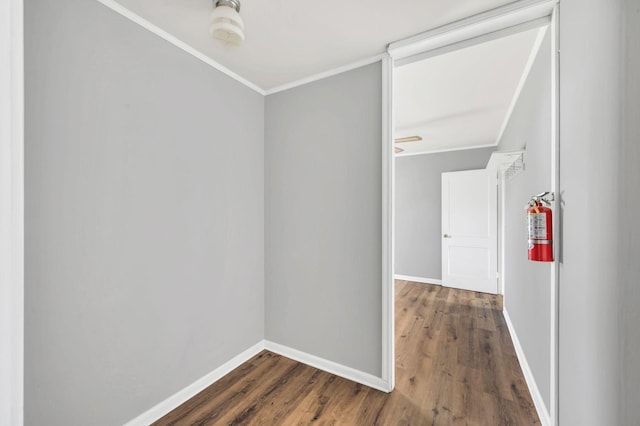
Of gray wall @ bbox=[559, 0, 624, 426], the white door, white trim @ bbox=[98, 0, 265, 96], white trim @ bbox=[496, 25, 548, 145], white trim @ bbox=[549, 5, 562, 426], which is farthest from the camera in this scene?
the white door

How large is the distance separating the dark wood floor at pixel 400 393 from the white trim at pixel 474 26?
247 cm

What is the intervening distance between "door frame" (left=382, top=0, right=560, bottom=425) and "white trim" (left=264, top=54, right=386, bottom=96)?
0.13 m

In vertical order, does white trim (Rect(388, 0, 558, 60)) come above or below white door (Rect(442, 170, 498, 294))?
above

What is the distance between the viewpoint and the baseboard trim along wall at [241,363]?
1732mm

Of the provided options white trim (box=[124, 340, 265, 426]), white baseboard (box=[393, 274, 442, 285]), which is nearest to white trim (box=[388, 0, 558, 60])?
white trim (box=[124, 340, 265, 426])

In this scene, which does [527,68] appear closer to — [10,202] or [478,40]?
[478,40]

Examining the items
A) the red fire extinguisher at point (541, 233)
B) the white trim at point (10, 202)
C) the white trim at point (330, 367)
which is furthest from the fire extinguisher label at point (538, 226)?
the white trim at point (10, 202)

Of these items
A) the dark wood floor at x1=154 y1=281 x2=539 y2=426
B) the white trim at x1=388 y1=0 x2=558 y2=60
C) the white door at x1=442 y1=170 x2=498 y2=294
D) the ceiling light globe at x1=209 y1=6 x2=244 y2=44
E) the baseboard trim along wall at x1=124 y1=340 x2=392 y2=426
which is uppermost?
the white trim at x1=388 y1=0 x2=558 y2=60

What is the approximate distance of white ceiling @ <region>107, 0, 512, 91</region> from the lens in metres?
1.57

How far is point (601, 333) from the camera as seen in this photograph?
97 centimetres

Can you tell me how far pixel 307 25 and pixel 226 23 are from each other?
597mm

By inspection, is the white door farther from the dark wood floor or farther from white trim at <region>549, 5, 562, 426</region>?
white trim at <region>549, 5, 562, 426</region>

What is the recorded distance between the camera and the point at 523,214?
2.38 metres

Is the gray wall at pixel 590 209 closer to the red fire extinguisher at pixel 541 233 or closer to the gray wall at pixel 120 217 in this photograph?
the red fire extinguisher at pixel 541 233
